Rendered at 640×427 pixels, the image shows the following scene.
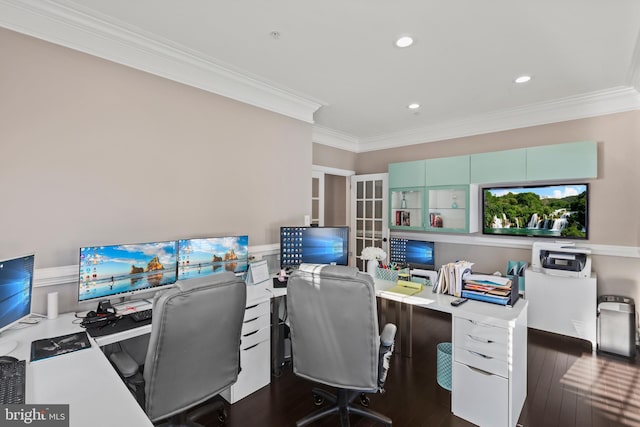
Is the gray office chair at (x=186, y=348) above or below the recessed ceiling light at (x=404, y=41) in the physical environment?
below

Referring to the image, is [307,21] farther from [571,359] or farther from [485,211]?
[571,359]

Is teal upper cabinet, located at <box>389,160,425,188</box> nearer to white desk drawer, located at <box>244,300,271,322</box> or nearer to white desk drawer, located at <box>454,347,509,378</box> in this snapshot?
white desk drawer, located at <box>454,347,509,378</box>

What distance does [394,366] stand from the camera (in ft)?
9.61

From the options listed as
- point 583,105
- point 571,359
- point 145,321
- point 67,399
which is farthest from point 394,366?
point 583,105

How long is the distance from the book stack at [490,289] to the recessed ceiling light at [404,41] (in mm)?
1935

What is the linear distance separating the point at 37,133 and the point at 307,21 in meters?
1.98

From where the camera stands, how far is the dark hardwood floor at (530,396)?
7.14 feet

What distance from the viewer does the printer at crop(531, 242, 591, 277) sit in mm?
3367

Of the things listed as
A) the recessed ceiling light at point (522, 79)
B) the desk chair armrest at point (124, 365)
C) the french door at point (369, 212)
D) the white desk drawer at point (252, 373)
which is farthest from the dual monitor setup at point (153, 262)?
the recessed ceiling light at point (522, 79)

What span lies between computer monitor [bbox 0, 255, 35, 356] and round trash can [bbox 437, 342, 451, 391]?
2.85 metres

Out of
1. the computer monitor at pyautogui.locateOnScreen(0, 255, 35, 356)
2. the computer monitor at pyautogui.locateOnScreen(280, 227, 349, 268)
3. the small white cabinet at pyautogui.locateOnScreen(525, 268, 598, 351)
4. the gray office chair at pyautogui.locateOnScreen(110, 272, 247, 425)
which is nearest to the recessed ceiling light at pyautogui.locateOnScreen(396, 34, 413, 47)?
the computer monitor at pyautogui.locateOnScreen(280, 227, 349, 268)

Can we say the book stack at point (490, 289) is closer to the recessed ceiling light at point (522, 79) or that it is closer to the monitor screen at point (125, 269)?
the recessed ceiling light at point (522, 79)

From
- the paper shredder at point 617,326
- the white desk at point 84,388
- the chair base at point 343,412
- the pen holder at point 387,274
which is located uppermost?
the pen holder at point 387,274

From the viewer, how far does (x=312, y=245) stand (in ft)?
10.7
